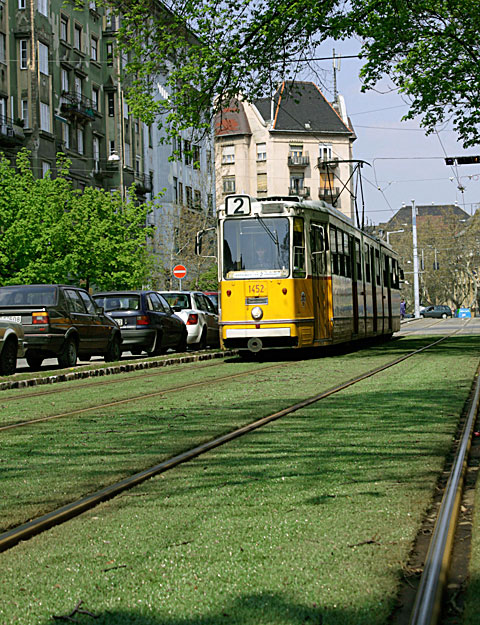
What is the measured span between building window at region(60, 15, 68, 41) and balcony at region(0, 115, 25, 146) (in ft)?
26.9

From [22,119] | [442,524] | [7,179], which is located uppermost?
[22,119]

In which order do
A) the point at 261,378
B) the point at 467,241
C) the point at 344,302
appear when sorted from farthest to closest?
1. the point at 467,241
2. the point at 344,302
3. the point at 261,378

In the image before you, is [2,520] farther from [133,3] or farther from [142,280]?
[142,280]

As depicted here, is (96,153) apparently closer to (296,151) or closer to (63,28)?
(63,28)

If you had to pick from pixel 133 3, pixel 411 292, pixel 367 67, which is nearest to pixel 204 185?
pixel 367 67

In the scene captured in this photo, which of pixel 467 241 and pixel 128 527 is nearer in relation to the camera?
pixel 128 527

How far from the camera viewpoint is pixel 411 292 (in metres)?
123

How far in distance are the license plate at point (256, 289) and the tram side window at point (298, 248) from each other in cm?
76

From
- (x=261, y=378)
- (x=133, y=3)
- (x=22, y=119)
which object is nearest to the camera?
(x=261, y=378)

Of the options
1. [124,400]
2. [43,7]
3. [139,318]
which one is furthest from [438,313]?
[124,400]

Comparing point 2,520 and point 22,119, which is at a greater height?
point 22,119

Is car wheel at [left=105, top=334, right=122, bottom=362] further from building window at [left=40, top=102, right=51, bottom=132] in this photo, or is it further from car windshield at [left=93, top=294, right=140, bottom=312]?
building window at [left=40, top=102, right=51, bottom=132]

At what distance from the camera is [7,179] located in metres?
37.8

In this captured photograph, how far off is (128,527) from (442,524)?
1.60 metres
